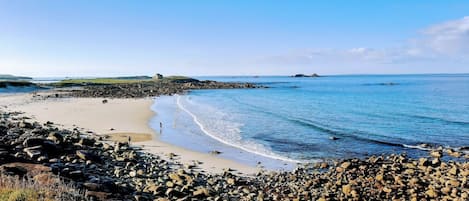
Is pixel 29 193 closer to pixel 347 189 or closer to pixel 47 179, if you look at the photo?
pixel 47 179

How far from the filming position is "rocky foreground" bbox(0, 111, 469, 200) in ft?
38.4

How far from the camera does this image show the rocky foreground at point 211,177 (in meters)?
11.7

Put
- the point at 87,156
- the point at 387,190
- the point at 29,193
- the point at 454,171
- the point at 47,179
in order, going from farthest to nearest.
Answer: the point at 87,156
the point at 454,171
the point at 387,190
the point at 47,179
the point at 29,193

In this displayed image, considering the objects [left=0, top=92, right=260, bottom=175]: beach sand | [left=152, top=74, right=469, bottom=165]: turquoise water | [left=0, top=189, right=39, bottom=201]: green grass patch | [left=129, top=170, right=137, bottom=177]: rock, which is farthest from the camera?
[left=152, top=74, right=469, bottom=165]: turquoise water

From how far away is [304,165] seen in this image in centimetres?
1677

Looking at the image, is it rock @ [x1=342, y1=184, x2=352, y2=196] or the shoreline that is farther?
rock @ [x1=342, y1=184, x2=352, y2=196]

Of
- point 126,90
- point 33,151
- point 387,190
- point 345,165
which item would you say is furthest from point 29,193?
point 126,90

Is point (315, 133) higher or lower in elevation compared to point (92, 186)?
lower

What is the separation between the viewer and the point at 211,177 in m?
14.3

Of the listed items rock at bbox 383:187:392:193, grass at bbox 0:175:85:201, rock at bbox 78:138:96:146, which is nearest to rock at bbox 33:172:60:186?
grass at bbox 0:175:85:201

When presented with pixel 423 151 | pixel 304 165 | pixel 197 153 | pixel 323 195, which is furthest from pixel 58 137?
pixel 423 151

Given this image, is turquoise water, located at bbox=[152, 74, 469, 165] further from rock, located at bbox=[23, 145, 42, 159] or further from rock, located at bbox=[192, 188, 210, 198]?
rock, located at bbox=[23, 145, 42, 159]

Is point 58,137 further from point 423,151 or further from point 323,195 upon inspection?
point 423,151

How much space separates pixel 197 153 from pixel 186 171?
12.7ft
